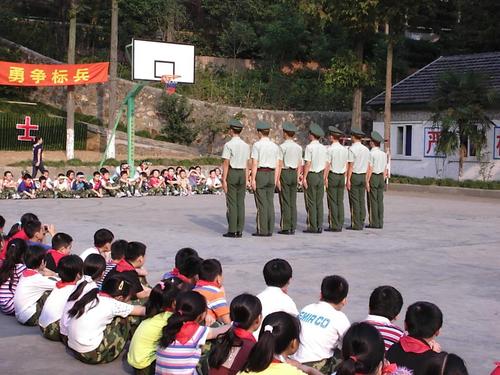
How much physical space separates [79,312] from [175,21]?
3152 centimetres

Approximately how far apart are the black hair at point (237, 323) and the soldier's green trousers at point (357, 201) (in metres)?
9.18

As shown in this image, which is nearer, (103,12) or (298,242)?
(298,242)

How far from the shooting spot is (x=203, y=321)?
5125 millimetres

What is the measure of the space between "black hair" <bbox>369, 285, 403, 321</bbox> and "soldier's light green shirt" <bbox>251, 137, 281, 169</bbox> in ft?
24.5

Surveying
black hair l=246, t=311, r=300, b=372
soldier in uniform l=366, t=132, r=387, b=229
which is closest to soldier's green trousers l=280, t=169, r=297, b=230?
soldier in uniform l=366, t=132, r=387, b=229

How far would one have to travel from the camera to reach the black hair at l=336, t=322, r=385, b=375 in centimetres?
377

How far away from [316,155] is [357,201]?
115 cm

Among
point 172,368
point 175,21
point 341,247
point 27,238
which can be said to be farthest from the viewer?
point 175,21

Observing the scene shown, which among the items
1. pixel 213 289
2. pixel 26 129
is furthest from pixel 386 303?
pixel 26 129

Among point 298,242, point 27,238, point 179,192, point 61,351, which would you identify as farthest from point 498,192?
point 61,351

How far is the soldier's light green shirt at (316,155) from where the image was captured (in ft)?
43.1

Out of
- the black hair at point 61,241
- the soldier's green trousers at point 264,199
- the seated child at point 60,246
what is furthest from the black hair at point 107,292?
the soldier's green trousers at point 264,199

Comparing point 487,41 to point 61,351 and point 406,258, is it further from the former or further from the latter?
point 61,351

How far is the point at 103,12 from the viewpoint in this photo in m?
34.3
